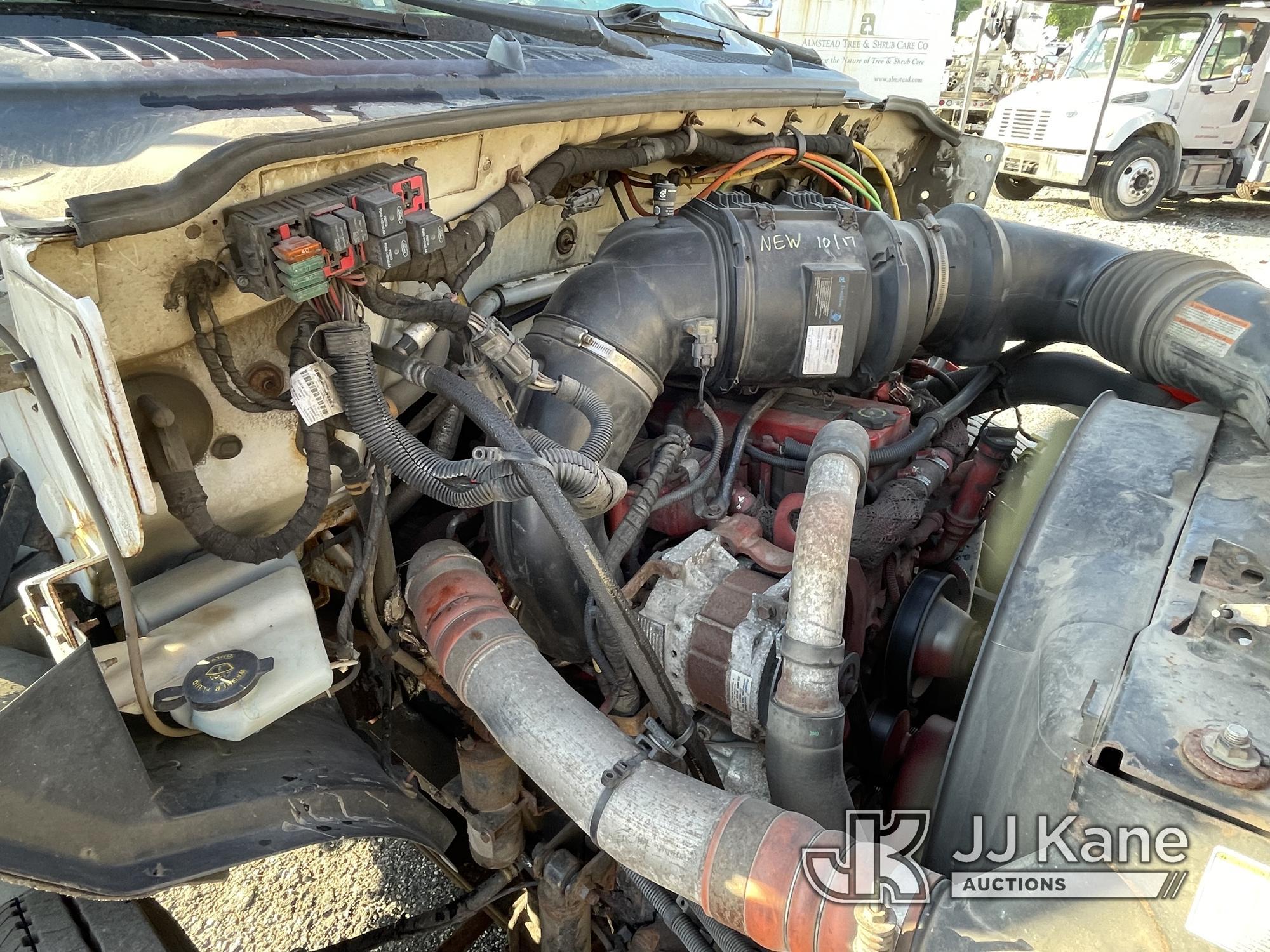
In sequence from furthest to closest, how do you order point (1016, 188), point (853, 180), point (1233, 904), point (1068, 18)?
point (1068, 18), point (1016, 188), point (853, 180), point (1233, 904)

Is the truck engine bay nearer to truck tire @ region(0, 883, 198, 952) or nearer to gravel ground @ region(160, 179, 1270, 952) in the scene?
truck tire @ region(0, 883, 198, 952)

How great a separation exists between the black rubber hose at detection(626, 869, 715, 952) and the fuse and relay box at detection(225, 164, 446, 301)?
3.23ft

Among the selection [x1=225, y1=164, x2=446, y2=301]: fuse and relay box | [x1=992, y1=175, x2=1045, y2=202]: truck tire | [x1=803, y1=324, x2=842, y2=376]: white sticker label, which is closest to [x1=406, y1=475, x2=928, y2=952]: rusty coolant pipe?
[x1=225, y1=164, x2=446, y2=301]: fuse and relay box

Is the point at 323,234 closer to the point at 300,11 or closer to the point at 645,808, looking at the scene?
the point at 645,808

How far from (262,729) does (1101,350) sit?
190 centimetres

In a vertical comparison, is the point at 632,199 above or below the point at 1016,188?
above

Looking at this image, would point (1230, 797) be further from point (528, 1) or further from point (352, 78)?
point (528, 1)

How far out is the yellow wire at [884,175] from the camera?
2.53 meters

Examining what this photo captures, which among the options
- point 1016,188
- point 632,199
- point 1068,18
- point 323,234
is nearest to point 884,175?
point 632,199

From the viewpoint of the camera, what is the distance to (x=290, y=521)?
122 centimetres

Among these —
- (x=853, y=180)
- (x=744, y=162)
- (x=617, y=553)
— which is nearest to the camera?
(x=617, y=553)

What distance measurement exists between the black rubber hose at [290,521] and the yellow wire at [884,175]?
191 cm

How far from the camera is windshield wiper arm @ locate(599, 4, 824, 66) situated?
6.99 feet

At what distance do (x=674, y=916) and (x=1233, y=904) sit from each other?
2.59ft
